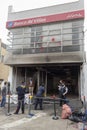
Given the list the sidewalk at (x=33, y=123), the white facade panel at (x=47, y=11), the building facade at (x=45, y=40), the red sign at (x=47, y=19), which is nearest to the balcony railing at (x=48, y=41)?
the building facade at (x=45, y=40)

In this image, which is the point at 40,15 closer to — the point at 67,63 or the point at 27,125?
the point at 67,63

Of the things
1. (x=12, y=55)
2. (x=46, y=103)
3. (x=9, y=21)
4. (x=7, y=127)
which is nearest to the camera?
(x=7, y=127)

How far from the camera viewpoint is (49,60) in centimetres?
1340

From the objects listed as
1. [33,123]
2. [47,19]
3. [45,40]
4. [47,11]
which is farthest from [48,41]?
[33,123]

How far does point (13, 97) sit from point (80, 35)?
7010 millimetres

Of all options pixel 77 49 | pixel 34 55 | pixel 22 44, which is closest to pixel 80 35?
pixel 77 49

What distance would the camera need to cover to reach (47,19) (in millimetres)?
15117

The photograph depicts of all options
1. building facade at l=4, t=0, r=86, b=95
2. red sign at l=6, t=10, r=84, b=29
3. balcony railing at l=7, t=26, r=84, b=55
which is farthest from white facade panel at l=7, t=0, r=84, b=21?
balcony railing at l=7, t=26, r=84, b=55

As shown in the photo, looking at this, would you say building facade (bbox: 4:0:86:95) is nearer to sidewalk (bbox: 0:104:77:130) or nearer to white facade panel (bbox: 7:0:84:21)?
white facade panel (bbox: 7:0:84:21)

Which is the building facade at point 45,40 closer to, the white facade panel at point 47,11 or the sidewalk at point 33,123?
the white facade panel at point 47,11

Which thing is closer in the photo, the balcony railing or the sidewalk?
the sidewalk

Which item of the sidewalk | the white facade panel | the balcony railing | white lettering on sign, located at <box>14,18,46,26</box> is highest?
the white facade panel

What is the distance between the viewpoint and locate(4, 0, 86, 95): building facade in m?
13.6

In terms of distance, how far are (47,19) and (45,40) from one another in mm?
1764
